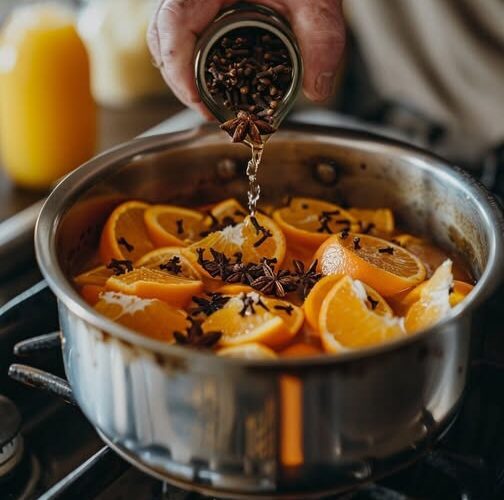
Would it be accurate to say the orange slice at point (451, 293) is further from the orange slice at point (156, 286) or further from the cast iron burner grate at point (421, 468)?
the orange slice at point (156, 286)

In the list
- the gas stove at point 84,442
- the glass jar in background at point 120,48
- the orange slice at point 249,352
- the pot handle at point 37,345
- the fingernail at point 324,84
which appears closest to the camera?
the orange slice at point 249,352

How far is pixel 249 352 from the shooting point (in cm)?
98

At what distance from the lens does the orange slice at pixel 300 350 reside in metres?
1.04

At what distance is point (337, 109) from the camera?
245 centimetres

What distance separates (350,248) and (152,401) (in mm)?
502

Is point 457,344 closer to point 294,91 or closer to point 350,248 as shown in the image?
point 350,248

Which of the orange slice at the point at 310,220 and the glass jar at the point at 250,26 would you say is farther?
the orange slice at the point at 310,220

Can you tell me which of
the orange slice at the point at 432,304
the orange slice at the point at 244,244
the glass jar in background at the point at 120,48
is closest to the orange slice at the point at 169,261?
the orange slice at the point at 244,244

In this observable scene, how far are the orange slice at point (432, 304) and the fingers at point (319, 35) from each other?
41 centimetres

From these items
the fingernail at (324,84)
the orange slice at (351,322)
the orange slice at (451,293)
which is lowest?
the orange slice at (451,293)

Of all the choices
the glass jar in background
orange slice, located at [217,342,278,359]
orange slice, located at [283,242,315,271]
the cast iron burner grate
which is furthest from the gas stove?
the glass jar in background

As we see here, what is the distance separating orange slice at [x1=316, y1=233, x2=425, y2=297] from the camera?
1.20m

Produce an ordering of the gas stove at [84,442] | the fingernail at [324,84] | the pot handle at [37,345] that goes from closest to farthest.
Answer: the gas stove at [84,442] < the pot handle at [37,345] < the fingernail at [324,84]

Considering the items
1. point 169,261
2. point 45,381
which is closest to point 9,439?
point 45,381
